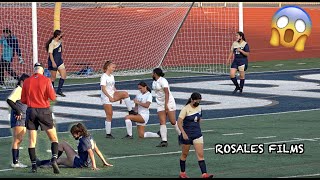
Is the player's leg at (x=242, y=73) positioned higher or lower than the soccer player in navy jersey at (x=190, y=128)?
higher

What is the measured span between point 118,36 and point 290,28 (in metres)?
6.38

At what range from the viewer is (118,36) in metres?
39.3

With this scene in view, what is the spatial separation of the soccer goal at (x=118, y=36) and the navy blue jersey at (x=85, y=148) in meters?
17.2

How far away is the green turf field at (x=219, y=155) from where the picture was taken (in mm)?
17406

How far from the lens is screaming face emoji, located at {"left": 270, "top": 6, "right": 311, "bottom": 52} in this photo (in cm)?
4003

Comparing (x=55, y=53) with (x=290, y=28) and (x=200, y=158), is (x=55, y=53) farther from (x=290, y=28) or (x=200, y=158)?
(x=200, y=158)

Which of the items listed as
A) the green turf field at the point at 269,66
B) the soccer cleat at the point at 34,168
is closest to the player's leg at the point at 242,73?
the green turf field at the point at 269,66

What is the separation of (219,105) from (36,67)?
10.8m

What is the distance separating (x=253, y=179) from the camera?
1625cm

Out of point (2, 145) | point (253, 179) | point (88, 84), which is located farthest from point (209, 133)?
point (88, 84)

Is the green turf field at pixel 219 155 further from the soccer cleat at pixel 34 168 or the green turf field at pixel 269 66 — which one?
the green turf field at pixel 269 66

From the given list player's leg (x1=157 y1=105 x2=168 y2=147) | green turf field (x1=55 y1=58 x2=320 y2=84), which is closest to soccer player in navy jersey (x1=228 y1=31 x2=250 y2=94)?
green turf field (x1=55 y1=58 x2=320 y2=84)

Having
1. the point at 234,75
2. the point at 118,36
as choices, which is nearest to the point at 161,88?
the point at 234,75

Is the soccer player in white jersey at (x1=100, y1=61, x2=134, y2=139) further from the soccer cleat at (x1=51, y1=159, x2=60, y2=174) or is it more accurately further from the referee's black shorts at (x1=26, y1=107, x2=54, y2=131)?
the soccer cleat at (x1=51, y1=159, x2=60, y2=174)
